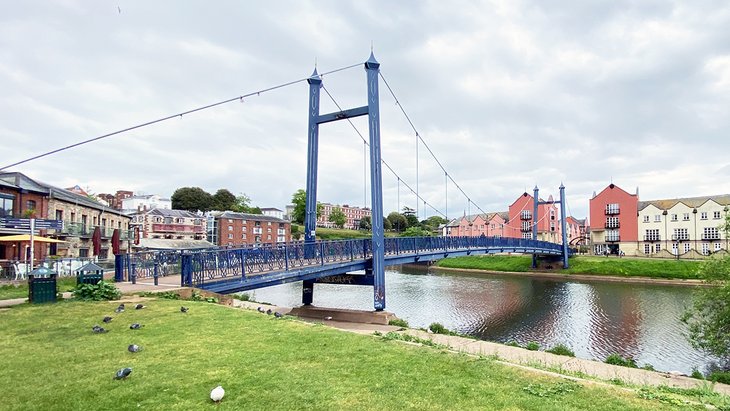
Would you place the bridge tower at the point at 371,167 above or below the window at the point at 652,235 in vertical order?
above

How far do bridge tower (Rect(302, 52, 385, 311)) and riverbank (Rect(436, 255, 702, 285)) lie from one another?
29731 millimetres

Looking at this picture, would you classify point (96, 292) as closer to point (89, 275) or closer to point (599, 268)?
point (89, 275)

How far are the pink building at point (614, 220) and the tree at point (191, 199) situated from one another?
70.7m

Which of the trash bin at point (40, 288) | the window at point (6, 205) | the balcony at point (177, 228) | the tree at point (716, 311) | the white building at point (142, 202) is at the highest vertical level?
the white building at point (142, 202)

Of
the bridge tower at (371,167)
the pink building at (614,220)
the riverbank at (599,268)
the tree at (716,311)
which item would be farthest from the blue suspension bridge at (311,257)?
the pink building at (614,220)

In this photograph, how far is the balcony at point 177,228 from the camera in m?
68.0

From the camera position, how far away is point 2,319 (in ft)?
30.3

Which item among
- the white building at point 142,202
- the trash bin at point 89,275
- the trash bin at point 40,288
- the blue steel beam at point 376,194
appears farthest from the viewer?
the white building at point 142,202

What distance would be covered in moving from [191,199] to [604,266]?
74650 mm

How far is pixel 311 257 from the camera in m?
17.3

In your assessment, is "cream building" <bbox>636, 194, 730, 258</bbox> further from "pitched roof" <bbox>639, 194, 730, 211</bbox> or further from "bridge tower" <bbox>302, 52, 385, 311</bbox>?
"bridge tower" <bbox>302, 52, 385, 311</bbox>

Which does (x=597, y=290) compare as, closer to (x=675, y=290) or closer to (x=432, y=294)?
(x=675, y=290)

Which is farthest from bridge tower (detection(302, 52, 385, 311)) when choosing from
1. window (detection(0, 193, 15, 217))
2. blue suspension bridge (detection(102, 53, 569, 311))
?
window (detection(0, 193, 15, 217))

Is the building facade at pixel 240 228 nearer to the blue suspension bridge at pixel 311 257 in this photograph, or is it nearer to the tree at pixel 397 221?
the tree at pixel 397 221
